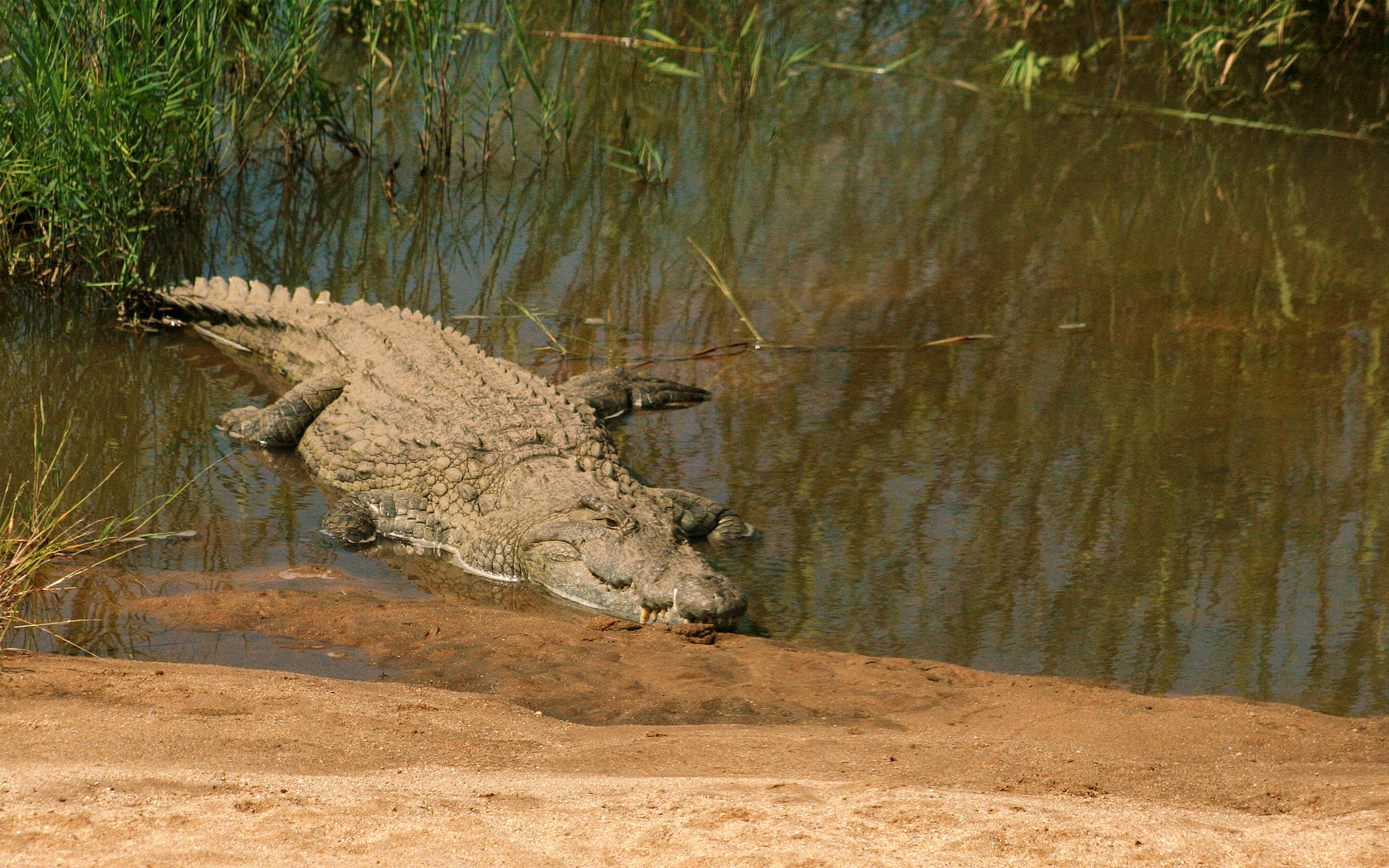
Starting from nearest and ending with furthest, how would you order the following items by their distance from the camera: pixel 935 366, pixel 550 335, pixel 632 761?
pixel 632 761
pixel 935 366
pixel 550 335

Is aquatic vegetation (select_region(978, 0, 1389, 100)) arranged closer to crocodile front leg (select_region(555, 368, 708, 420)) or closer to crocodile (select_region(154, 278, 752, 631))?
crocodile front leg (select_region(555, 368, 708, 420))

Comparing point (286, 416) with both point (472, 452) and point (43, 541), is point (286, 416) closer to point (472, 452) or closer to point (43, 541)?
point (472, 452)

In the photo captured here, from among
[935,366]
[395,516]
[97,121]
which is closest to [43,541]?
[395,516]

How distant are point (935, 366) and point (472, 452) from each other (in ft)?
8.00

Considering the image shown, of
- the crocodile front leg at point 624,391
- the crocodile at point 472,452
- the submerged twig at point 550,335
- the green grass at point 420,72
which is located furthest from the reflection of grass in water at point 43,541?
the submerged twig at point 550,335

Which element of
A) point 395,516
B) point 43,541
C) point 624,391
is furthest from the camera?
point 624,391

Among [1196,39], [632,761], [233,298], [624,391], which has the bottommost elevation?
[632,761]

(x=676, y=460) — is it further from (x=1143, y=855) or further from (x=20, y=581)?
(x=1143, y=855)

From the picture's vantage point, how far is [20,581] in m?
3.59

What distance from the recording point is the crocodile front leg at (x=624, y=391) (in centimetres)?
589

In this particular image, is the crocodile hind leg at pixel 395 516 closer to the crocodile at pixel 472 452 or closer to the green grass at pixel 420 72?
the crocodile at pixel 472 452

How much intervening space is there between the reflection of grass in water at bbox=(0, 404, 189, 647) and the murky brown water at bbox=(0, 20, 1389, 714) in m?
0.19

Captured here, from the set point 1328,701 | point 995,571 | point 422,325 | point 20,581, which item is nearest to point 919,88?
point 422,325

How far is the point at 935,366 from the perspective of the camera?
20.4ft
